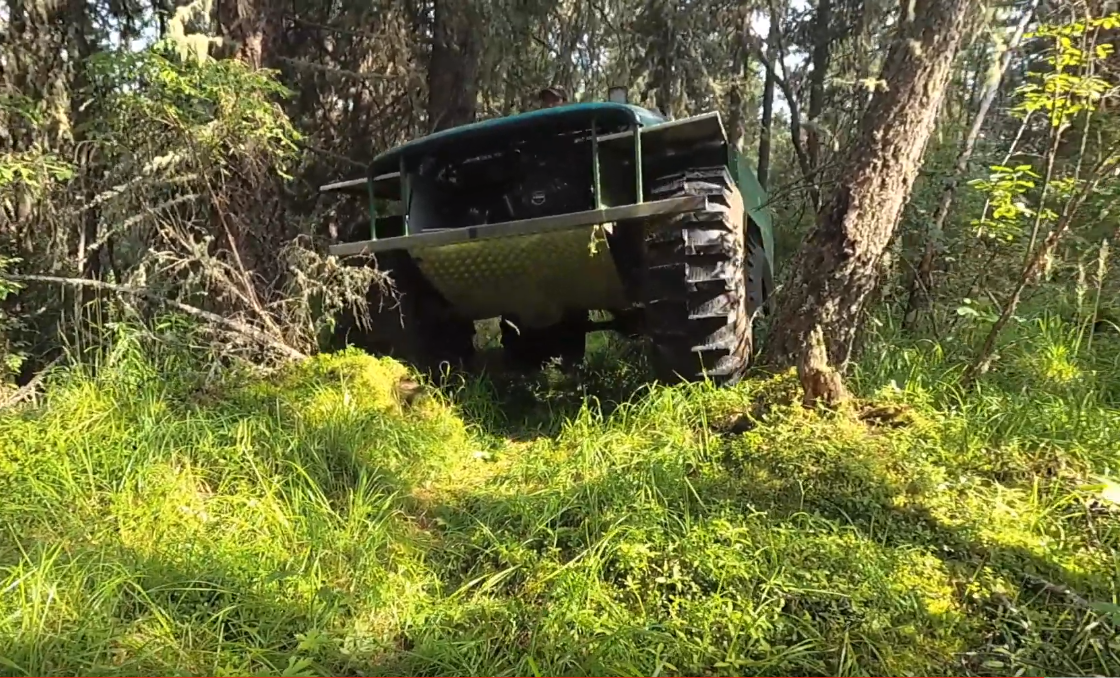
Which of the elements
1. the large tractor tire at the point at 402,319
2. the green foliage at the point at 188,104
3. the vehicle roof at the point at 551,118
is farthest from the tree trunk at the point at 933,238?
the green foliage at the point at 188,104

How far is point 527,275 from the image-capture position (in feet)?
15.1

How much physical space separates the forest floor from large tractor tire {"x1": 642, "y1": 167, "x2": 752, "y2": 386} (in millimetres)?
181

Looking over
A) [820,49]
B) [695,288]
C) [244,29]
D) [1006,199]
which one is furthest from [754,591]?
[820,49]

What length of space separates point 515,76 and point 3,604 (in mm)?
6844

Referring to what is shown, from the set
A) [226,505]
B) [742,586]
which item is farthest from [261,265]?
[742,586]

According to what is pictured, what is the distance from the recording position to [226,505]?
329 cm

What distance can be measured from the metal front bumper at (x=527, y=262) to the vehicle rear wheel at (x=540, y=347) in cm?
80

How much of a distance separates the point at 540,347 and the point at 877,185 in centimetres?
288

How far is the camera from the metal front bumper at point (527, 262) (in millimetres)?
3979

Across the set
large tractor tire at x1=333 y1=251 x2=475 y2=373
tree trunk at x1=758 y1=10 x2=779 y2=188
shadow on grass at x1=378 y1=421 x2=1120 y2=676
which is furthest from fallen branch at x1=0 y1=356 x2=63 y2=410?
tree trunk at x1=758 y1=10 x2=779 y2=188

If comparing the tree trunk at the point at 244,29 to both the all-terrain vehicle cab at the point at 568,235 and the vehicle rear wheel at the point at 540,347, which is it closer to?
the all-terrain vehicle cab at the point at 568,235

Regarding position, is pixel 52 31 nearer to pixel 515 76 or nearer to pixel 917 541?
pixel 515 76

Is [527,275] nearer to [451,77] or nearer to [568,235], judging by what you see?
[568,235]

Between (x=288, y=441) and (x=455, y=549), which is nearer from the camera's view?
(x=455, y=549)
